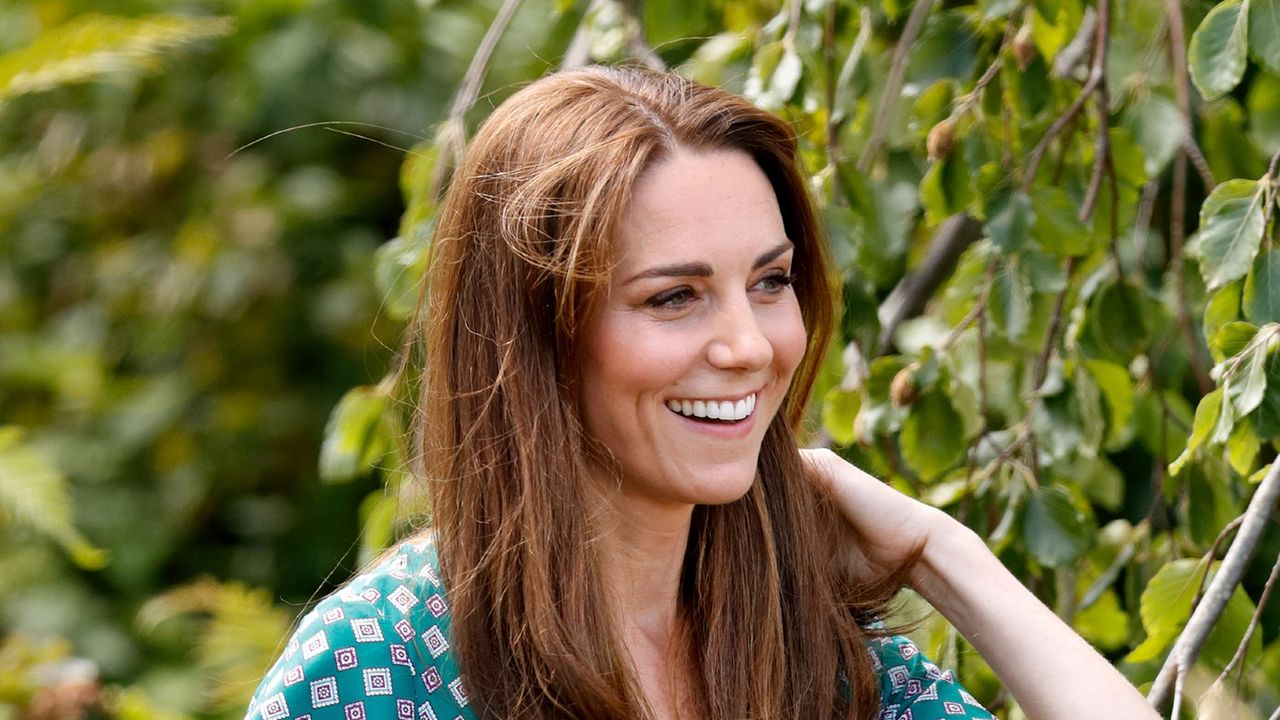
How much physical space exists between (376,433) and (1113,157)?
0.83 meters

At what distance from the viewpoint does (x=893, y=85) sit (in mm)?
1750

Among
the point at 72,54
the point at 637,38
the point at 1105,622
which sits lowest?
the point at 1105,622

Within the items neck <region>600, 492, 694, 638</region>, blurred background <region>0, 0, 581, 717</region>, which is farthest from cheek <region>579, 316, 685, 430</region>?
blurred background <region>0, 0, 581, 717</region>

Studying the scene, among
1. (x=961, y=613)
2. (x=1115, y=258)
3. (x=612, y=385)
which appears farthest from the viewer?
(x=1115, y=258)

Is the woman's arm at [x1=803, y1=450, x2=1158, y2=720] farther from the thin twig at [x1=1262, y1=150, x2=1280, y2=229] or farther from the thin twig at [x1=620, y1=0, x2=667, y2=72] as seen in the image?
the thin twig at [x1=620, y1=0, x2=667, y2=72]

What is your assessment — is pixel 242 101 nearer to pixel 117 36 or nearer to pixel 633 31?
pixel 117 36

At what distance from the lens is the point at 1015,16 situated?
1.67 metres

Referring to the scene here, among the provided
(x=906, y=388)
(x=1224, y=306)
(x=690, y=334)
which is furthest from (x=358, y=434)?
(x=1224, y=306)

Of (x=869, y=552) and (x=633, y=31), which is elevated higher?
(x=633, y=31)

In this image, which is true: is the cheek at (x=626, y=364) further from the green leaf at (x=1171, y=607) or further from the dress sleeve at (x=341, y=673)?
the green leaf at (x=1171, y=607)

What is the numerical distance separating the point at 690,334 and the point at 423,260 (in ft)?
2.01

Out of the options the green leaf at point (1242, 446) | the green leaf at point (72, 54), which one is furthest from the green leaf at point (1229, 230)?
the green leaf at point (72, 54)

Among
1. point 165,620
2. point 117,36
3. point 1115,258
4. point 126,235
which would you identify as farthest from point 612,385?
point 126,235

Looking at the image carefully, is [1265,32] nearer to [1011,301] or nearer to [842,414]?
[1011,301]
